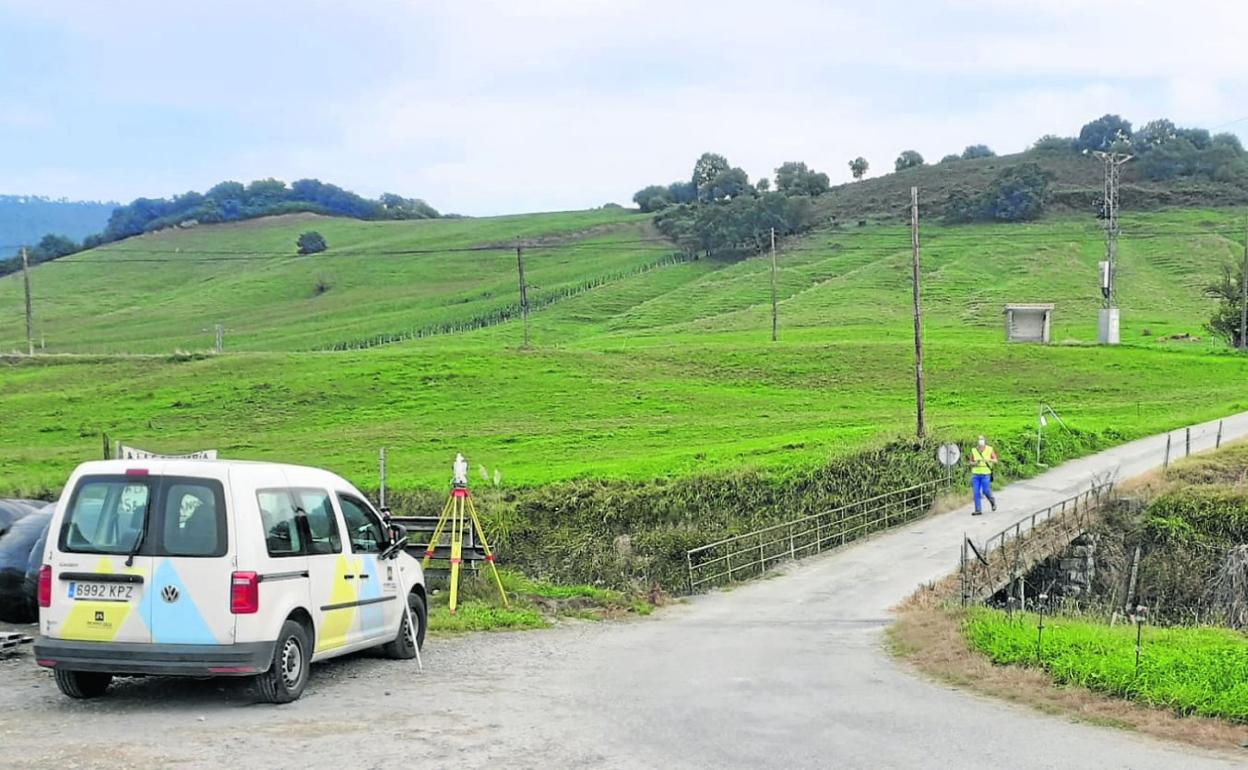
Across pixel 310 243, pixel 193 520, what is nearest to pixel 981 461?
pixel 193 520

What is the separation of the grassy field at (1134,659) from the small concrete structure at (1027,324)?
54.4 meters

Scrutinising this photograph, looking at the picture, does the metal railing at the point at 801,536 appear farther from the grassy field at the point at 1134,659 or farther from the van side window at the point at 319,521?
the van side window at the point at 319,521

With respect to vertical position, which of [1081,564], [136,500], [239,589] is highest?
[136,500]

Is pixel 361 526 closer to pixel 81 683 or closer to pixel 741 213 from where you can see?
pixel 81 683

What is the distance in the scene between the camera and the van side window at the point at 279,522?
11383mm

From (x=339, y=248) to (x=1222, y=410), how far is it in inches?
5077

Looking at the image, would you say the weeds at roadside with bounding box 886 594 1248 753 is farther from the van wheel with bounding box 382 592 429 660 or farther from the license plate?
the license plate

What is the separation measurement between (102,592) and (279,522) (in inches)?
63.2

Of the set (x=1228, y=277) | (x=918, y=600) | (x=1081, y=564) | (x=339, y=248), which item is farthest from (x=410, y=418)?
(x=339, y=248)

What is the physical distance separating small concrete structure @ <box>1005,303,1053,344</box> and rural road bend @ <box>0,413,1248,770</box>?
55.3 m

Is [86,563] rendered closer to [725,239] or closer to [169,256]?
[725,239]

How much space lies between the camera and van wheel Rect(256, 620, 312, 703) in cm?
1124

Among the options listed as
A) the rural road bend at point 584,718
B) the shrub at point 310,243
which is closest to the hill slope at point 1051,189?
the shrub at point 310,243

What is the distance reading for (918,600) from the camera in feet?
65.7
